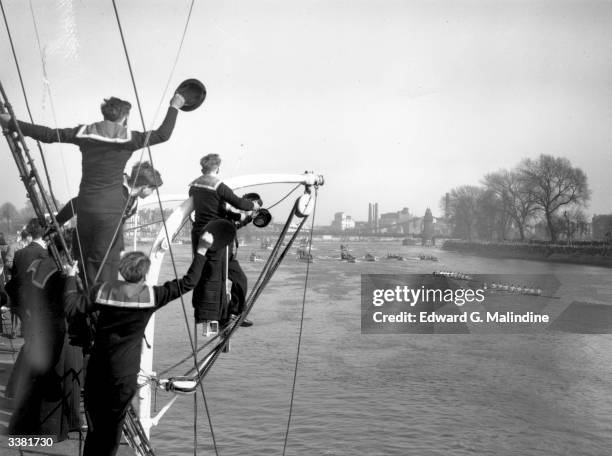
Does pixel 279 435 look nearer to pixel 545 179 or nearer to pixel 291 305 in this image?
pixel 291 305

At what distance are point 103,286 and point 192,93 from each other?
166 cm

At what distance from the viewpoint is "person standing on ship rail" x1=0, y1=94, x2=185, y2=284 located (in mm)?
4672

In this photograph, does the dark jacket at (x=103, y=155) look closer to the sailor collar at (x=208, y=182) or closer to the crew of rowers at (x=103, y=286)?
the crew of rowers at (x=103, y=286)

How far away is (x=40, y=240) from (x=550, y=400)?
715 inches

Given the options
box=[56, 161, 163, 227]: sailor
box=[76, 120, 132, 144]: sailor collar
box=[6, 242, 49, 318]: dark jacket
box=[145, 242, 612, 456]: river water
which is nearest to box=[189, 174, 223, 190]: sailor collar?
box=[56, 161, 163, 227]: sailor

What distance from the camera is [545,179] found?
100375mm

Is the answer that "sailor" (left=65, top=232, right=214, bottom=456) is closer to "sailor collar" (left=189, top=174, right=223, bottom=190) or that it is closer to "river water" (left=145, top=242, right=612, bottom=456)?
"sailor collar" (left=189, top=174, right=223, bottom=190)

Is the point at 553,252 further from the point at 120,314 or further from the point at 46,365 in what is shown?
the point at 120,314

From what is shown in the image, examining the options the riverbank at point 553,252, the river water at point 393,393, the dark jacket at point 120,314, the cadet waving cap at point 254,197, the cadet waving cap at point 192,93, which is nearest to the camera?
the dark jacket at point 120,314

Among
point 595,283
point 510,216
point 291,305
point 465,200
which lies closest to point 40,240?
point 291,305

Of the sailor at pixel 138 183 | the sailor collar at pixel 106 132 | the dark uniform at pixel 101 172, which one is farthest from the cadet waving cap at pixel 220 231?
the sailor collar at pixel 106 132

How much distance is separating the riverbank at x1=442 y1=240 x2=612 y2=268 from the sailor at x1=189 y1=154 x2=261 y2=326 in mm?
80841

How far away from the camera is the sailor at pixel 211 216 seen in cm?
556

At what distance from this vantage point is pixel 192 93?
5.24 metres
